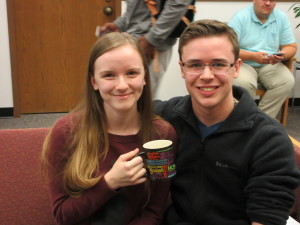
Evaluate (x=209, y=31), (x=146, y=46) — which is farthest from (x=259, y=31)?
(x=209, y=31)

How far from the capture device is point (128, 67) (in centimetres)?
131

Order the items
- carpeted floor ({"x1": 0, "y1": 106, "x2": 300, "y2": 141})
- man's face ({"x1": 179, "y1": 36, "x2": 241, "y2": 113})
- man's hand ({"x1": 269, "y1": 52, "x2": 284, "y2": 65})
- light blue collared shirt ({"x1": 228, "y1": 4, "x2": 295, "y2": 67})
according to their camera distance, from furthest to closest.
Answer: carpeted floor ({"x1": 0, "y1": 106, "x2": 300, "y2": 141})
light blue collared shirt ({"x1": 228, "y1": 4, "x2": 295, "y2": 67})
man's hand ({"x1": 269, "y1": 52, "x2": 284, "y2": 65})
man's face ({"x1": 179, "y1": 36, "x2": 241, "y2": 113})

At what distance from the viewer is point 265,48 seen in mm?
3637

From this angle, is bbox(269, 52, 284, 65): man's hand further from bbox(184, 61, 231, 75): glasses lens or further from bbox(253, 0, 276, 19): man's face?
bbox(184, 61, 231, 75): glasses lens

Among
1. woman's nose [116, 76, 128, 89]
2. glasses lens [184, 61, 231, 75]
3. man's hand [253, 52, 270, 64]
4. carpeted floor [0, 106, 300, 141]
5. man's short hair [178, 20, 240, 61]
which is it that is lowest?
carpeted floor [0, 106, 300, 141]

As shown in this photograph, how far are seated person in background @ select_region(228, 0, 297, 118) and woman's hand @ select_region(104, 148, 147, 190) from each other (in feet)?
8.27

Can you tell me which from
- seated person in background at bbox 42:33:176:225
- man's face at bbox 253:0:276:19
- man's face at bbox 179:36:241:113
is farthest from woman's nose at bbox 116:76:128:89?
man's face at bbox 253:0:276:19

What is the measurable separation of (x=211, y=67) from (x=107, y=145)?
0.49 metres

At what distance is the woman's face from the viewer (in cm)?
129

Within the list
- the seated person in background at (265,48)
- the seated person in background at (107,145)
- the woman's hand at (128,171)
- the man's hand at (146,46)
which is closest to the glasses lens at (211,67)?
the seated person in background at (107,145)

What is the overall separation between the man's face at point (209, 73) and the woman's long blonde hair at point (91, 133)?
21 centimetres

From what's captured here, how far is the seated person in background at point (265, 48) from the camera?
3.50 m

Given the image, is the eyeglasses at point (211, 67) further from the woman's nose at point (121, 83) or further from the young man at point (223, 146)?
the woman's nose at point (121, 83)

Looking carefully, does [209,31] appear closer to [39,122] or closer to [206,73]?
[206,73]
